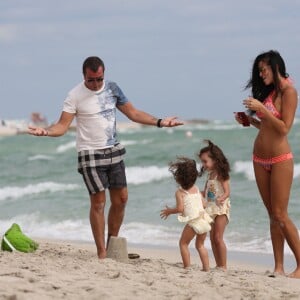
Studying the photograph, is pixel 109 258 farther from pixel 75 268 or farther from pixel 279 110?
pixel 279 110

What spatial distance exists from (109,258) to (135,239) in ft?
11.2

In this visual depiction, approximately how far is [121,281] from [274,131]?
1.78m

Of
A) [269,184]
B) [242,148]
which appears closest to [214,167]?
[269,184]

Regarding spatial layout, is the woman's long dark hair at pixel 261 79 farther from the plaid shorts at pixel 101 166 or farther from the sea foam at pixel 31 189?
the sea foam at pixel 31 189

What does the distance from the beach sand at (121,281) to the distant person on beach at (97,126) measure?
65 centimetres

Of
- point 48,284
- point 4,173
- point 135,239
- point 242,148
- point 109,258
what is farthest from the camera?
point 242,148

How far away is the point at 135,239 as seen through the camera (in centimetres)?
1102

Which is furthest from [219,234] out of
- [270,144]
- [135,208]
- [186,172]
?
[135,208]

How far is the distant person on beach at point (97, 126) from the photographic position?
7430 millimetres

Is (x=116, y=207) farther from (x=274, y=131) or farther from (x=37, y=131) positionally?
(x=274, y=131)

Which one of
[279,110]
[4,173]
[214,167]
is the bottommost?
[4,173]

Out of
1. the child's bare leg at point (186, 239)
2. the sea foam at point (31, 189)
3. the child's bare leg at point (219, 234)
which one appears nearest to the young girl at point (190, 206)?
the child's bare leg at point (186, 239)

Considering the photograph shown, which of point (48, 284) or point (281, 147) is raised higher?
point (281, 147)

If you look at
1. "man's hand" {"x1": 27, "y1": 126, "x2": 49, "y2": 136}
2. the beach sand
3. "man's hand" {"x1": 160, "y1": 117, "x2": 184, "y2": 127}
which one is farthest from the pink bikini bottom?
"man's hand" {"x1": 27, "y1": 126, "x2": 49, "y2": 136}
